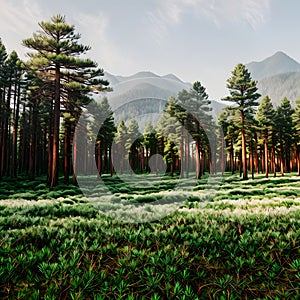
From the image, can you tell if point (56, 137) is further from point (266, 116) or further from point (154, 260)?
point (266, 116)

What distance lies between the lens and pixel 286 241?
5281mm

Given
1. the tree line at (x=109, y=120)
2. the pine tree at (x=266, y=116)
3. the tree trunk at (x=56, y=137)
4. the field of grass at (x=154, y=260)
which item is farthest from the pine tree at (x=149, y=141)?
the pine tree at (x=266, y=116)

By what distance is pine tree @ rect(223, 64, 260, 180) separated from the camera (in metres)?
31.7

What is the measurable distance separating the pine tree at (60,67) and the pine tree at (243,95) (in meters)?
19.0

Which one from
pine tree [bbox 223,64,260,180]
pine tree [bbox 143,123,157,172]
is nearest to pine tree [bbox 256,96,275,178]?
pine tree [bbox 223,64,260,180]

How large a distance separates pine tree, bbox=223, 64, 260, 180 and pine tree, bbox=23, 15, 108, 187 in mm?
19047

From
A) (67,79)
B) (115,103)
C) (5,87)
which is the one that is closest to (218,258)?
(115,103)

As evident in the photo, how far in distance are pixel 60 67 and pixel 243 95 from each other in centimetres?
2381

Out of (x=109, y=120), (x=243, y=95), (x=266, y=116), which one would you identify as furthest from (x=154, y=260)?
(x=266, y=116)

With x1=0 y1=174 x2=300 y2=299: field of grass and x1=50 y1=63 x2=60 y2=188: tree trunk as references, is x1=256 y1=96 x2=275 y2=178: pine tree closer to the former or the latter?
x1=50 y1=63 x2=60 y2=188: tree trunk

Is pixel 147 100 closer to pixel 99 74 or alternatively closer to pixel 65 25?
pixel 99 74

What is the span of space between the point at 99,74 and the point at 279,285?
65.1 feet

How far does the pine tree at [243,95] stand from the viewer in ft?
104

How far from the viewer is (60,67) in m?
20.7
